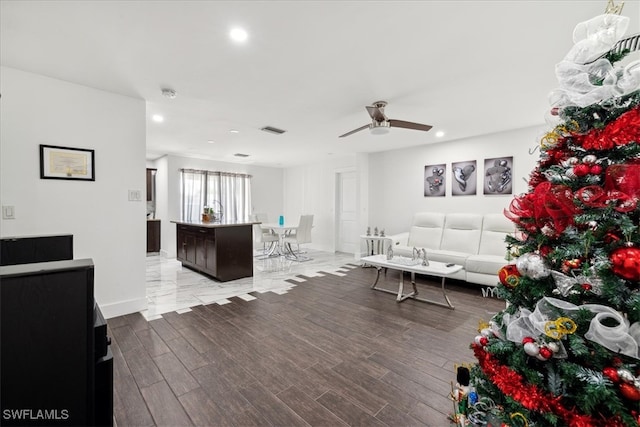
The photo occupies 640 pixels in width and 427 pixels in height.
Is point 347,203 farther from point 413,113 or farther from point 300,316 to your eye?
point 300,316

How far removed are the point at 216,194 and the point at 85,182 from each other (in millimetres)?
4211

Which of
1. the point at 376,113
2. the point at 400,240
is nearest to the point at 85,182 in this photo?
the point at 376,113

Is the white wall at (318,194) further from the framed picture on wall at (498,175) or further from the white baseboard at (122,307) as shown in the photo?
the white baseboard at (122,307)

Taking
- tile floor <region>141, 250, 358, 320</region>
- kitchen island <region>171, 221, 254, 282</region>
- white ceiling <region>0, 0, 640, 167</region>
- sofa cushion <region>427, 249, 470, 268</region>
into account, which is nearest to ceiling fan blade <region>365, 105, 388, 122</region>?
white ceiling <region>0, 0, 640, 167</region>

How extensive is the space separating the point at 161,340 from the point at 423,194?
15.8 ft

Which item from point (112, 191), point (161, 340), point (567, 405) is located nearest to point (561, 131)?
point (567, 405)

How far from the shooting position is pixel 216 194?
6.96 metres

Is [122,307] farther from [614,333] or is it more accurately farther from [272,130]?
[614,333]

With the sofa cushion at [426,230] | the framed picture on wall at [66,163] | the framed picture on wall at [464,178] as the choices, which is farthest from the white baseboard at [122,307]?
the framed picture on wall at [464,178]

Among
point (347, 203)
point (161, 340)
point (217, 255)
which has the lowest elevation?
point (161, 340)

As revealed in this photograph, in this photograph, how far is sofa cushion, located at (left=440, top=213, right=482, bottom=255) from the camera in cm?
438

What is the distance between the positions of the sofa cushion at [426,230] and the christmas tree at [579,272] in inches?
155

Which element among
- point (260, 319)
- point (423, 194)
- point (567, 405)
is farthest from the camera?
point (423, 194)

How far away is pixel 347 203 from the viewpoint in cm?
693
